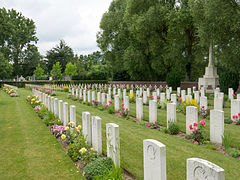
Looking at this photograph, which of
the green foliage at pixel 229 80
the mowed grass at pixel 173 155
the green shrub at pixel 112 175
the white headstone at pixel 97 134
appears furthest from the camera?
the green foliage at pixel 229 80


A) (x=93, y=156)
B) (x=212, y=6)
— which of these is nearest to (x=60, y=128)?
(x=93, y=156)

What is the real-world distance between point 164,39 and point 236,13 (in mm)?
12446

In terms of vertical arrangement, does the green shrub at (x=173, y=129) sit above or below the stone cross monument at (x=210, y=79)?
below

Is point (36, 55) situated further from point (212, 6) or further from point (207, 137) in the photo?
point (207, 137)

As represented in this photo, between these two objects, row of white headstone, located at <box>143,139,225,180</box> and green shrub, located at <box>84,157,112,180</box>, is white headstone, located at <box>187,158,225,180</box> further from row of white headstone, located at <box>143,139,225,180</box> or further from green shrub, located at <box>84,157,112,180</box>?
green shrub, located at <box>84,157,112,180</box>

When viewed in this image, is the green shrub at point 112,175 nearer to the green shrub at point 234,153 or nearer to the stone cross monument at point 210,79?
the green shrub at point 234,153

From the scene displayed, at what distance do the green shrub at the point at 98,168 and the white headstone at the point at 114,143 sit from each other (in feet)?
0.40

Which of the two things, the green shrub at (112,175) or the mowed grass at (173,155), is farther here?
the mowed grass at (173,155)

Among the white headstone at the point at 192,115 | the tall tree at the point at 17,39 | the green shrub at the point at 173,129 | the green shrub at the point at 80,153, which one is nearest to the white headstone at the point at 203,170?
the green shrub at the point at 80,153

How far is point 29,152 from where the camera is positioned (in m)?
5.40

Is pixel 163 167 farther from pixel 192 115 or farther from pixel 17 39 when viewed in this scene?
pixel 17 39

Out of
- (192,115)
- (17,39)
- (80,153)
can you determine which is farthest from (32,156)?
(17,39)

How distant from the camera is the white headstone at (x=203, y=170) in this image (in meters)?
1.98

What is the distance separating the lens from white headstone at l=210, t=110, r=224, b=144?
537 centimetres
